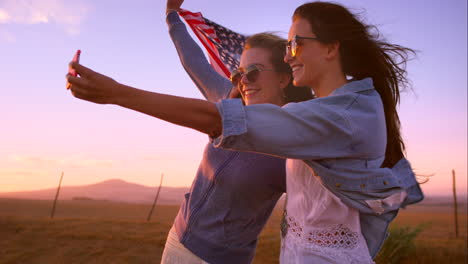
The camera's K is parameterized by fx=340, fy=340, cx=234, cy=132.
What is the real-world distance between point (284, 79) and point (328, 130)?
1.29 m

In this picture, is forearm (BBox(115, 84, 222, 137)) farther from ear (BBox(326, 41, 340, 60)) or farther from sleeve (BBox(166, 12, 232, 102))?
sleeve (BBox(166, 12, 232, 102))

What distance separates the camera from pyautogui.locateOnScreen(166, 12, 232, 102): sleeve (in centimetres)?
271

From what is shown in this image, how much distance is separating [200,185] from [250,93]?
692mm

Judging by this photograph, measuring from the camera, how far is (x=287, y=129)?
1.01 meters

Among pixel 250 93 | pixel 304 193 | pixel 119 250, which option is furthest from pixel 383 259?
pixel 304 193

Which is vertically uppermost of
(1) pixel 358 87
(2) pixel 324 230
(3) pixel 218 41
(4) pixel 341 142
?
(3) pixel 218 41

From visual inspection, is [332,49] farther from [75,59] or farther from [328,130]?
[75,59]

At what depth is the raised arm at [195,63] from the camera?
107 inches

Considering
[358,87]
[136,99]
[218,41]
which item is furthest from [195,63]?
[136,99]

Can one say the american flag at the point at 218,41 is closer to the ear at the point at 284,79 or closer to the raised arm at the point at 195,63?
the raised arm at the point at 195,63

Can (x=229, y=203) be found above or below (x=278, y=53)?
below

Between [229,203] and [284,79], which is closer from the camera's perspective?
[229,203]

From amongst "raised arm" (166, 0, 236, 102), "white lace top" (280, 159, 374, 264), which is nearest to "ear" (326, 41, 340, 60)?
"white lace top" (280, 159, 374, 264)

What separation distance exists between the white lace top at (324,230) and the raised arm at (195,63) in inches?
57.1
